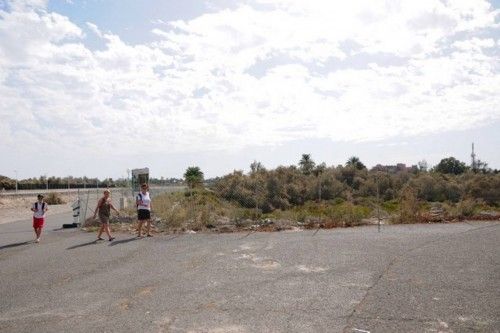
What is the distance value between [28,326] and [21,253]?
772 cm

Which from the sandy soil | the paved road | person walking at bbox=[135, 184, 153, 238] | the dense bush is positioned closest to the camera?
the paved road

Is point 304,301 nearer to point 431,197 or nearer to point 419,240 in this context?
point 419,240

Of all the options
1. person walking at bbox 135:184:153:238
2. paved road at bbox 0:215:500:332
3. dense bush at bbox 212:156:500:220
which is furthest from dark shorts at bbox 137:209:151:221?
dense bush at bbox 212:156:500:220

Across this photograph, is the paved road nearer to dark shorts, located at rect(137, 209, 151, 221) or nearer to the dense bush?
dark shorts, located at rect(137, 209, 151, 221)

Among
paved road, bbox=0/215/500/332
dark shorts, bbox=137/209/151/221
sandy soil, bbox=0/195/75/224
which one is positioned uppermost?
dark shorts, bbox=137/209/151/221

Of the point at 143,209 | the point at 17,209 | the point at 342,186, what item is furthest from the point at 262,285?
the point at 17,209

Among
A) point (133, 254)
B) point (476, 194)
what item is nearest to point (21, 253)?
point (133, 254)

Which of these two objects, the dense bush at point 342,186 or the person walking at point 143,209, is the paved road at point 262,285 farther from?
the dense bush at point 342,186

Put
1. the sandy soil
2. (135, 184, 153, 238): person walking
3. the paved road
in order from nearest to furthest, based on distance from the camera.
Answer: the paved road < (135, 184, 153, 238): person walking < the sandy soil

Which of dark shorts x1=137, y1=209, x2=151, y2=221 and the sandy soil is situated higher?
dark shorts x1=137, y1=209, x2=151, y2=221

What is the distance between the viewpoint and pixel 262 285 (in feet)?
29.1

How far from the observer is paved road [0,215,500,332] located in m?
6.83

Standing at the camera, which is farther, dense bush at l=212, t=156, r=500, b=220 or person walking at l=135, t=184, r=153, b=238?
dense bush at l=212, t=156, r=500, b=220

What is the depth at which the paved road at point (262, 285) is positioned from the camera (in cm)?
683
